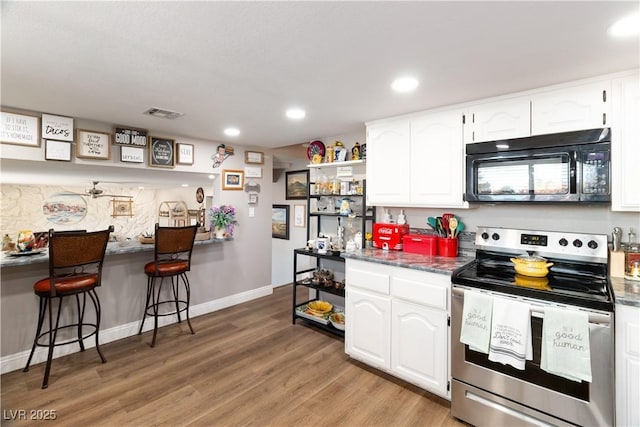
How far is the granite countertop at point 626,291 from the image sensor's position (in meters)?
1.48

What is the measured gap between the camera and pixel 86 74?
1855 mm

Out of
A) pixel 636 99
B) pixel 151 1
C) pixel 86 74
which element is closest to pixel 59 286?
pixel 86 74

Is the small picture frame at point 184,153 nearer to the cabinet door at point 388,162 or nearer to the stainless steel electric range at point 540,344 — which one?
the cabinet door at point 388,162

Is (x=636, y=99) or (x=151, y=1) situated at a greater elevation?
(x=151, y=1)

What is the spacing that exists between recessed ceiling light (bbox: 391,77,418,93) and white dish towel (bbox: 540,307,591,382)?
1555mm

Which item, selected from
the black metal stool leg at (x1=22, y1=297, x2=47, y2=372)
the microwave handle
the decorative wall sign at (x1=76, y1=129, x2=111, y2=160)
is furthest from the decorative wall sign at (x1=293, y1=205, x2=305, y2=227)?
the microwave handle

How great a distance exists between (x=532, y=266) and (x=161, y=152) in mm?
3614

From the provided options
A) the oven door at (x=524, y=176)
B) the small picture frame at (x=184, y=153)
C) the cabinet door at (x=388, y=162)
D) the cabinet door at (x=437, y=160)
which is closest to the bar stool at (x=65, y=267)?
the small picture frame at (x=184, y=153)

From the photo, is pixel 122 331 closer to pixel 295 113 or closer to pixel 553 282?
pixel 295 113

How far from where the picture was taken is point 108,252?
286 cm

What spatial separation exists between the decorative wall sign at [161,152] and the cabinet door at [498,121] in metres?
3.06

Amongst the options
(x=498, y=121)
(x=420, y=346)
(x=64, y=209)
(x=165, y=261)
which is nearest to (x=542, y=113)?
(x=498, y=121)

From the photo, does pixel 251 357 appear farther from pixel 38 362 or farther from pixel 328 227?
pixel 38 362

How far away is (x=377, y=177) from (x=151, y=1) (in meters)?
2.11
